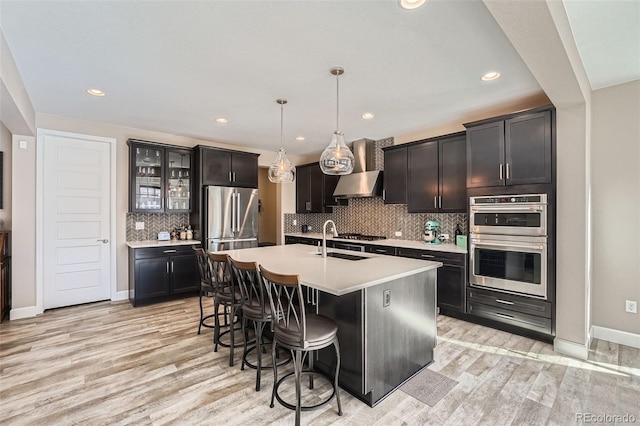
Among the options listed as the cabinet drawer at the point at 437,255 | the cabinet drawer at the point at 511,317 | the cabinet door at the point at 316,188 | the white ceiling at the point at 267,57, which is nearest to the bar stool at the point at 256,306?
the white ceiling at the point at 267,57

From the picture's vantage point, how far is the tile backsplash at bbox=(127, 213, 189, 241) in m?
4.70

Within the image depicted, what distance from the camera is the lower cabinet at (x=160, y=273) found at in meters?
4.26

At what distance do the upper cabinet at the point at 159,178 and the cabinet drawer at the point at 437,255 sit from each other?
143 inches

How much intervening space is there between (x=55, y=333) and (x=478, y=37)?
16.6 feet

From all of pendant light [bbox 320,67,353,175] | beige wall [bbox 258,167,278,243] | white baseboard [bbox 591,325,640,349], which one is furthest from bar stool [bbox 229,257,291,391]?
beige wall [bbox 258,167,278,243]

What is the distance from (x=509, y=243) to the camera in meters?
3.26

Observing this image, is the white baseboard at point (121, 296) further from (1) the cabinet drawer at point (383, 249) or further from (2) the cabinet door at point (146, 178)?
(1) the cabinet drawer at point (383, 249)

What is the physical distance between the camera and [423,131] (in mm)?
4758

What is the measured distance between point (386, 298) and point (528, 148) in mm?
2377

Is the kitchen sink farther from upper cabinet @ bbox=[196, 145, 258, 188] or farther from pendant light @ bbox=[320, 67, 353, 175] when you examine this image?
upper cabinet @ bbox=[196, 145, 258, 188]

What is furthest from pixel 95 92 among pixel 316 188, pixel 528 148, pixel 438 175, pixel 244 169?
pixel 528 148

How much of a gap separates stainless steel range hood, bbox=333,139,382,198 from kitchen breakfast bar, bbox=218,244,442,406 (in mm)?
2532

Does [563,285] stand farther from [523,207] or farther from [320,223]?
[320,223]

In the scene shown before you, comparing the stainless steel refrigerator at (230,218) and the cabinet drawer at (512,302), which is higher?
the stainless steel refrigerator at (230,218)
